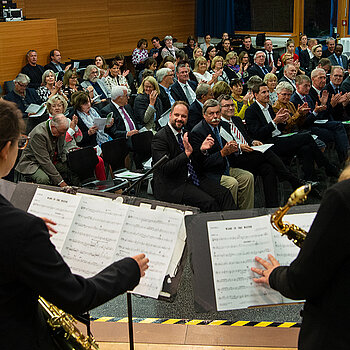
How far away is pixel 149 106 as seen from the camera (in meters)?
6.75

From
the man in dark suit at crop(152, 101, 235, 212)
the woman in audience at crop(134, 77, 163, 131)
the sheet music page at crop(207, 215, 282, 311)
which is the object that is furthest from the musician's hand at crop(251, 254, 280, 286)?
the woman in audience at crop(134, 77, 163, 131)

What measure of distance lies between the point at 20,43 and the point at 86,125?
4415 millimetres

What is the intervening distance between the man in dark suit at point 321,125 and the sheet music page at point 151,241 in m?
4.64

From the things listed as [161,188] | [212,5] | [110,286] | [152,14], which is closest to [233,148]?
[161,188]

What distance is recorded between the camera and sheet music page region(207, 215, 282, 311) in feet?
7.11

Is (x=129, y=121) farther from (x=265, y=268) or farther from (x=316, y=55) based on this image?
(x=316, y=55)

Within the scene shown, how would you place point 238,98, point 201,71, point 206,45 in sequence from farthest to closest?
1. point 206,45
2. point 201,71
3. point 238,98

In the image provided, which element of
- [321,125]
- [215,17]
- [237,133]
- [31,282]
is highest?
[215,17]

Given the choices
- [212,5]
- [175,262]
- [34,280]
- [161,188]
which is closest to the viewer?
[34,280]

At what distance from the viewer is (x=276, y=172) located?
5633 mm

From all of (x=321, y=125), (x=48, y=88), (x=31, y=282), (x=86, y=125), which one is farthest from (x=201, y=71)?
(x=31, y=282)

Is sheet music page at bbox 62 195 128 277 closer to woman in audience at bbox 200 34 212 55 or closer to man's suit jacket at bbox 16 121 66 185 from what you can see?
man's suit jacket at bbox 16 121 66 185

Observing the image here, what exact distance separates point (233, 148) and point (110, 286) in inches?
127

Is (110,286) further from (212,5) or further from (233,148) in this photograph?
(212,5)
